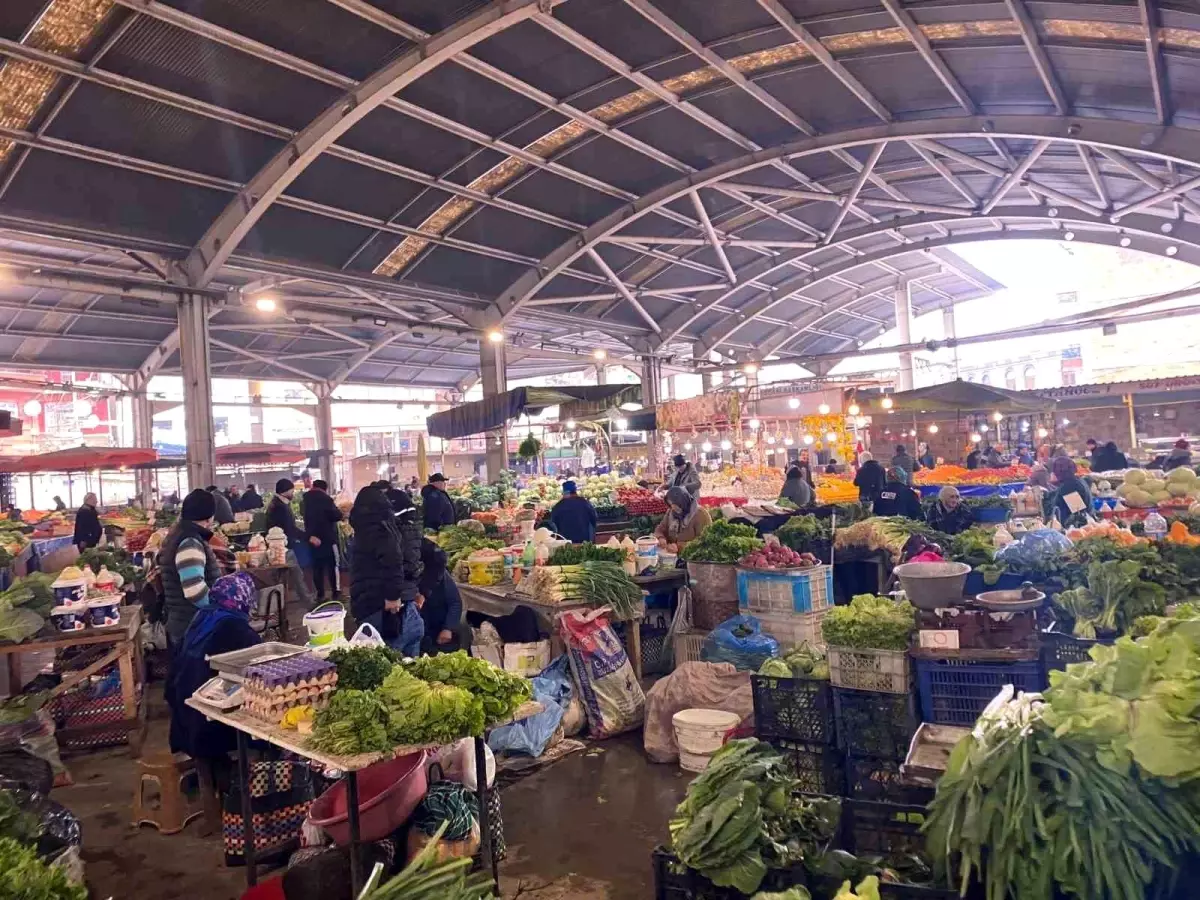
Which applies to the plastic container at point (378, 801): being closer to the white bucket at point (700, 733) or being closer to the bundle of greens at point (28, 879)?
the bundle of greens at point (28, 879)

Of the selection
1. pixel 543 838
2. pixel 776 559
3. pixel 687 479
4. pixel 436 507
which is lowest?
pixel 543 838

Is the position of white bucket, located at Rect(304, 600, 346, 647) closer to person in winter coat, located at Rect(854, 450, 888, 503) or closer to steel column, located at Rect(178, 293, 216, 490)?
person in winter coat, located at Rect(854, 450, 888, 503)

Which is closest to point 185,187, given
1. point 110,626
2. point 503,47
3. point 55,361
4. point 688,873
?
point 503,47

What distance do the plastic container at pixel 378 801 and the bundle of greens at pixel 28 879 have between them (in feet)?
3.42

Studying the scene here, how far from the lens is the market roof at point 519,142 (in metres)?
9.49

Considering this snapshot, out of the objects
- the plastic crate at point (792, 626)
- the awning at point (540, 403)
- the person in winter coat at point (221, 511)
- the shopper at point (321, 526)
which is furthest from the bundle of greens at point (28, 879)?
the person in winter coat at point (221, 511)

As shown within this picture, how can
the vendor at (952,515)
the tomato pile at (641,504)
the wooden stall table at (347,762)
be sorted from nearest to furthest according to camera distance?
the wooden stall table at (347,762)
the vendor at (952,515)
the tomato pile at (641,504)

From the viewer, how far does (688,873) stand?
8.57 ft

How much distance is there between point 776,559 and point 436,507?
522 cm

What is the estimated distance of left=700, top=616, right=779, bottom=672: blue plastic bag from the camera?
538cm

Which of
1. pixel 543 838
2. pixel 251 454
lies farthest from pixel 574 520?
pixel 251 454

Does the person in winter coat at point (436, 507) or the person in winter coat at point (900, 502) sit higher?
the person in winter coat at point (436, 507)

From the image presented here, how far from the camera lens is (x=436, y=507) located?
32.7 feet

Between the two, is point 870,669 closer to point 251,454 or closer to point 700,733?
point 700,733
